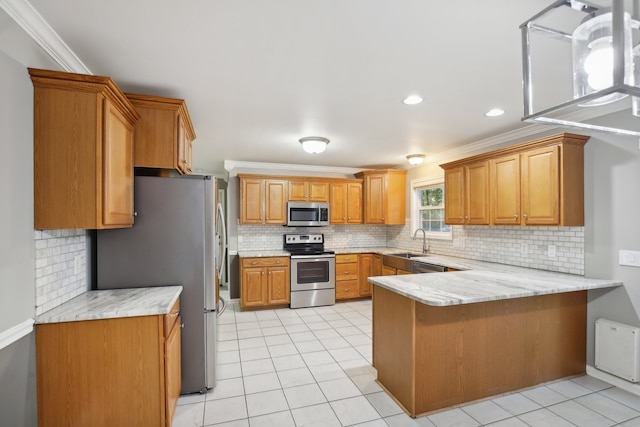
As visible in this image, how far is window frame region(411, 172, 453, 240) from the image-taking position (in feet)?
15.8

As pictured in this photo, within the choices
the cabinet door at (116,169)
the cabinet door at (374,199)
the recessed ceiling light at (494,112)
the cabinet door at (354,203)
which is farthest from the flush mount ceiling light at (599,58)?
the cabinet door at (354,203)

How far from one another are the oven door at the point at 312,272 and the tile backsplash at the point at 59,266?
10.1ft

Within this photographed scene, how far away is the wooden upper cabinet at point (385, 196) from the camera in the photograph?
5.65 m

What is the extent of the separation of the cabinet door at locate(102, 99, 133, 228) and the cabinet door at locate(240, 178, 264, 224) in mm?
2819

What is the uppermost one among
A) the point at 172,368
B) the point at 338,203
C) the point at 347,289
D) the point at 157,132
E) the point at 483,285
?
the point at 157,132

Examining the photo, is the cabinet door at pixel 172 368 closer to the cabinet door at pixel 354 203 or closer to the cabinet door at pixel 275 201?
the cabinet door at pixel 275 201

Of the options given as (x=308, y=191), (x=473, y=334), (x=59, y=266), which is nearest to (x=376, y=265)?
(x=308, y=191)

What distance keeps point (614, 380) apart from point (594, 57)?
10.1 ft

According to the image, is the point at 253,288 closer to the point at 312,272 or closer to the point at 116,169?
the point at 312,272

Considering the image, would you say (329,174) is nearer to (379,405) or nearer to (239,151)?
(239,151)

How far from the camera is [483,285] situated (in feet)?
8.26

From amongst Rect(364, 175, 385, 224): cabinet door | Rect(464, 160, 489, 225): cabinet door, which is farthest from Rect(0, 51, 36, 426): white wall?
Rect(364, 175, 385, 224): cabinet door

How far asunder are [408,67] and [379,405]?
2461 millimetres

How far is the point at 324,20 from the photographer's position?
1636 mm
